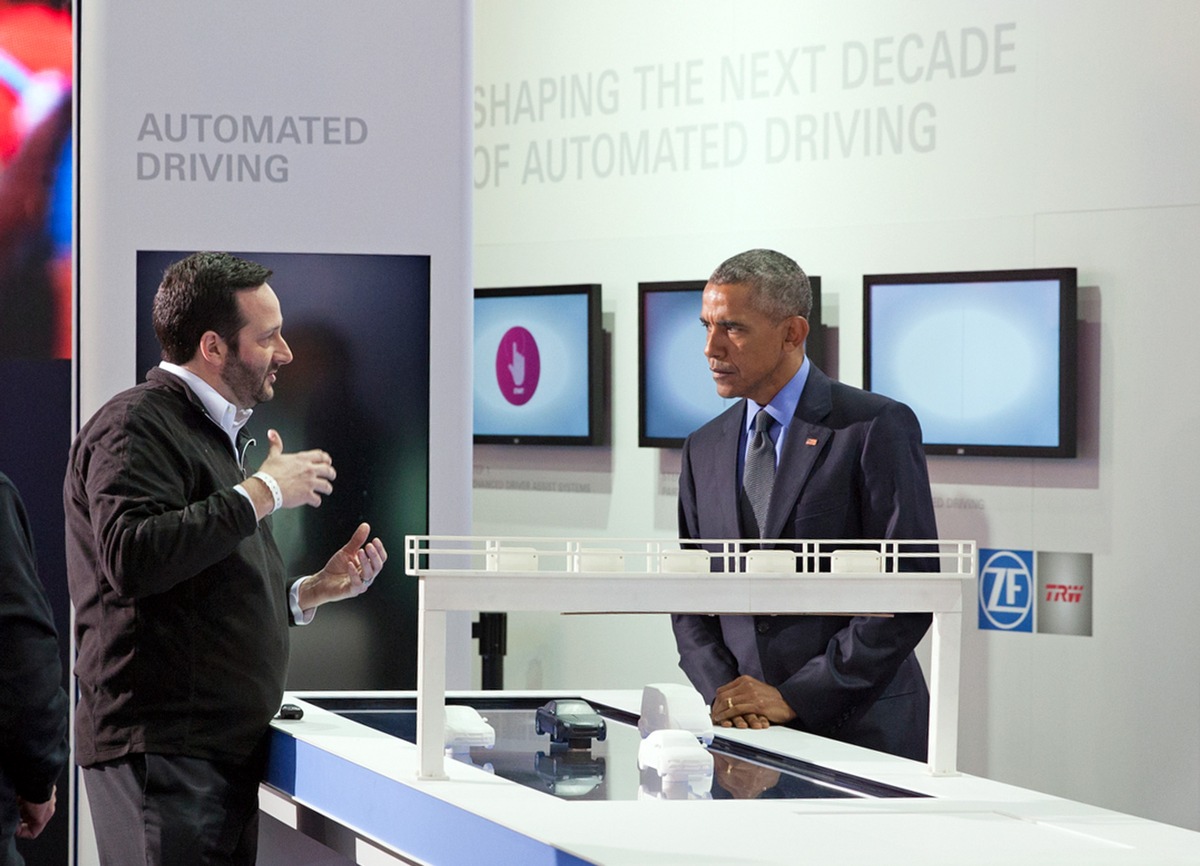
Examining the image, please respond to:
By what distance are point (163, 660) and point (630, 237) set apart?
4191 mm

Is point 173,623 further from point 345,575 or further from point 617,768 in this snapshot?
point 617,768

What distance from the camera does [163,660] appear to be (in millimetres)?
2814

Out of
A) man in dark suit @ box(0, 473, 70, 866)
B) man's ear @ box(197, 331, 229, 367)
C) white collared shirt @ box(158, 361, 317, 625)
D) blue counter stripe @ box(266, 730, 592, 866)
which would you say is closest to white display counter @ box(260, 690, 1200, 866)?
blue counter stripe @ box(266, 730, 592, 866)

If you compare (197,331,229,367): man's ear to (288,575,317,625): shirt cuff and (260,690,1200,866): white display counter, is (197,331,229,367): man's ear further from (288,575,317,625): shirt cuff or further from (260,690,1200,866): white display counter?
(260,690,1200,866): white display counter

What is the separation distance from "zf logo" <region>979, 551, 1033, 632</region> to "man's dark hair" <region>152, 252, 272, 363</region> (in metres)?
3.41

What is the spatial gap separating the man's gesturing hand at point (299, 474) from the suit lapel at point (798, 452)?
112 centimetres

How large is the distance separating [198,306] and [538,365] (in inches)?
152

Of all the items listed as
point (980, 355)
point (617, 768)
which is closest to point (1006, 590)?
point (980, 355)

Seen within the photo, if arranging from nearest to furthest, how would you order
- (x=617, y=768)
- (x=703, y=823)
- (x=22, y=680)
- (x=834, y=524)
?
(x=703, y=823)
(x=617, y=768)
(x=22, y=680)
(x=834, y=524)

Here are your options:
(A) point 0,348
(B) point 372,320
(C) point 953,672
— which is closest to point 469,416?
(B) point 372,320

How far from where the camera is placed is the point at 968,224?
569cm

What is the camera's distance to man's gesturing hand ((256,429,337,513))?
9.16 ft

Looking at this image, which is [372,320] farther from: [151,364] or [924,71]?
[924,71]

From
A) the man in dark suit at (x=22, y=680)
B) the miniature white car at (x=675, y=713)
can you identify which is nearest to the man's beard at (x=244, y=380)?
the man in dark suit at (x=22, y=680)
